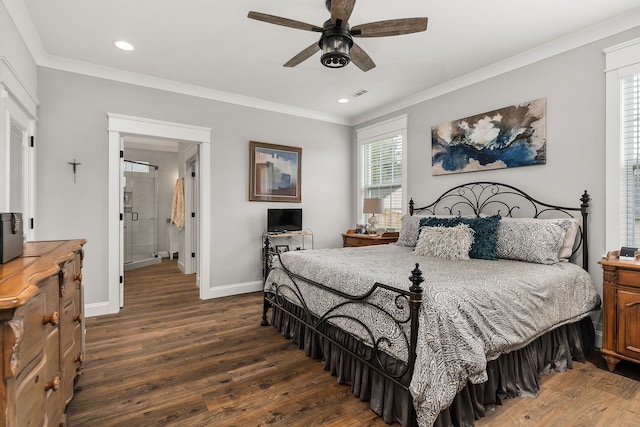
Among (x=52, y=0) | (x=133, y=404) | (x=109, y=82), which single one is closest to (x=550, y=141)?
(x=133, y=404)

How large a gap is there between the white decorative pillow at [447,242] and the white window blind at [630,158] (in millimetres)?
1202

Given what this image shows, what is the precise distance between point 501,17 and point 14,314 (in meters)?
3.48

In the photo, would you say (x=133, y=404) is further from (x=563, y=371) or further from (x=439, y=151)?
(x=439, y=151)

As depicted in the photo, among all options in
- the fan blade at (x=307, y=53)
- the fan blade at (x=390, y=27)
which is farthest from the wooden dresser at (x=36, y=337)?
the fan blade at (x=390, y=27)

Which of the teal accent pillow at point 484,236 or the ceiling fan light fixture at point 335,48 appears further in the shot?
the teal accent pillow at point 484,236

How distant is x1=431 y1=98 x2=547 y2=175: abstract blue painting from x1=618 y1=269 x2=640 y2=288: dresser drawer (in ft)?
4.14

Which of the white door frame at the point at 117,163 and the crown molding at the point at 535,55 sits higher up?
the crown molding at the point at 535,55

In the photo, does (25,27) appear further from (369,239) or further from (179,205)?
(179,205)

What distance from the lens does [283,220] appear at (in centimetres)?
475

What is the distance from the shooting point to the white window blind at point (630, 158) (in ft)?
8.51

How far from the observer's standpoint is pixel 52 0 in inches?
95.8

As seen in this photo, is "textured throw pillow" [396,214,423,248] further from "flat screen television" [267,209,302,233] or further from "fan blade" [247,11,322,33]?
"fan blade" [247,11,322,33]

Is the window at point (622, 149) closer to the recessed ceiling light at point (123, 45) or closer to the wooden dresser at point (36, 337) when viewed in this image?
the wooden dresser at point (36, 337)

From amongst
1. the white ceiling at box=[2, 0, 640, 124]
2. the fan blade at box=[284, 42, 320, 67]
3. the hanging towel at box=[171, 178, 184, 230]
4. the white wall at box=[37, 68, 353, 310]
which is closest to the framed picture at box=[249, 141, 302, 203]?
the white wall at box=[37, 68, 353, 310]
